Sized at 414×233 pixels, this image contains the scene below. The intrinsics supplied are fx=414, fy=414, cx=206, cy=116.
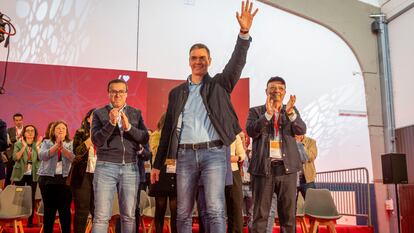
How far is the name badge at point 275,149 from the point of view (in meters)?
3.13

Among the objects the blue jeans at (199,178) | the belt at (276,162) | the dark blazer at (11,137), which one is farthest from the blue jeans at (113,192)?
the dark blazer at (11,137)

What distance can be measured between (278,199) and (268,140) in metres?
0.46

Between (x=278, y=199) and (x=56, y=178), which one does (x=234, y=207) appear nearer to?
(x=278, y=199)

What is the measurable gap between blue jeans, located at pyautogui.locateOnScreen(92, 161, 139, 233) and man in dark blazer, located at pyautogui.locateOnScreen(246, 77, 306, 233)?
0.92 m

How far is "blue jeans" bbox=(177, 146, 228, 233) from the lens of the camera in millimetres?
2289

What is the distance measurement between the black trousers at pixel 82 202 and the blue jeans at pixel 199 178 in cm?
153

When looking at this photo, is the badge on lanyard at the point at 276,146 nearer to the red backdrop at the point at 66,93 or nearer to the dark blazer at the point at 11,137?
the red backdrop at the point at 66,93

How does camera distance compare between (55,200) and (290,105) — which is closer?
(290,105)

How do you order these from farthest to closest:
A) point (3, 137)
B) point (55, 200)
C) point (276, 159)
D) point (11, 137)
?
point (11, 137) → point (55, 200) → point (3, 137) → point (276, 159)

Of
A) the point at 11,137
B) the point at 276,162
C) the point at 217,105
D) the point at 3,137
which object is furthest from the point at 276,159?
the point at 11,137

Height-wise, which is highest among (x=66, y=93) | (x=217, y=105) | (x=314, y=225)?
(x=66, y=93)

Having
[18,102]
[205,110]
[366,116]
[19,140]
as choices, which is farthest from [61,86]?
[366,116]

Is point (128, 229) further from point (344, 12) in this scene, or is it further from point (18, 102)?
point (344, 12)

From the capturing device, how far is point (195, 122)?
2451 millimetres
